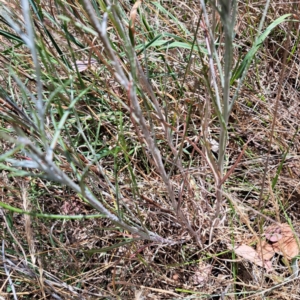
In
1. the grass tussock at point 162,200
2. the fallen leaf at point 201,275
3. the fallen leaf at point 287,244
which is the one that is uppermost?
the grass tussock at point 162,200

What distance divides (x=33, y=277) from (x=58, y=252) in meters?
0.10

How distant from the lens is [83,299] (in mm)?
1062

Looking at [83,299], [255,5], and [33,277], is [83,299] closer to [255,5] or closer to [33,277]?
[33,277]

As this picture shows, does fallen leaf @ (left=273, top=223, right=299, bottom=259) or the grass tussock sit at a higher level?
the grass tussock

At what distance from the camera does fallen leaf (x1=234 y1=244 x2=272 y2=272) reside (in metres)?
1.10

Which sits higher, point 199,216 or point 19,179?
point 19,179

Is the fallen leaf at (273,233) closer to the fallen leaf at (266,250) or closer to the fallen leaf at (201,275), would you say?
the fallen leaf at (266,250)

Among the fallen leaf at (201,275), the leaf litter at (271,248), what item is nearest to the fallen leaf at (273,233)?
the leaf litter at (271,248)

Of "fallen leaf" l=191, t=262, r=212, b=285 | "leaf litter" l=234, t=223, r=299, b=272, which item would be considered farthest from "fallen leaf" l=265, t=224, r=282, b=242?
"fallen leaf" l=191, t=262, r=212, b=285

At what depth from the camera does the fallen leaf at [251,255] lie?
3.60ft

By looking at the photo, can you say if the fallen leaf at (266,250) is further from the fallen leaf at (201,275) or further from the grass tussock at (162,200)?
the fallen leaf at (201,275)

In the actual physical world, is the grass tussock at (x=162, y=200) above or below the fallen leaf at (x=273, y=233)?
above

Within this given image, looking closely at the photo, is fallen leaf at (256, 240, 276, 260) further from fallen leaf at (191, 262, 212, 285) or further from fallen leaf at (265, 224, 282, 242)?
fallen leaf at (191, 262, 212, 285)

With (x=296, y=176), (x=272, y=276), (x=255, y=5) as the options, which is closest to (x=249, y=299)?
(x=272, y=276)
